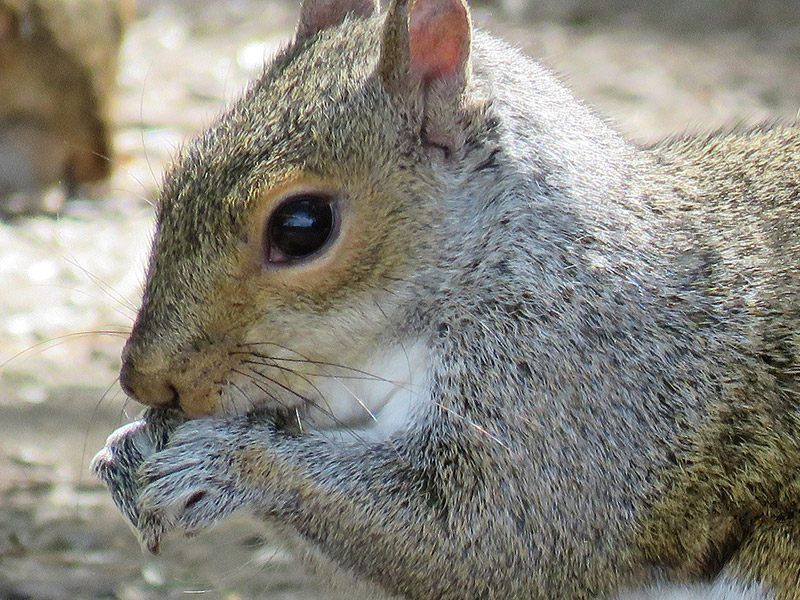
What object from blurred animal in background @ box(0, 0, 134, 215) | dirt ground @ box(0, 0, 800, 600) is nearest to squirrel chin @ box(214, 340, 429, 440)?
dirt ground @ box(0, 0, 800, 600)

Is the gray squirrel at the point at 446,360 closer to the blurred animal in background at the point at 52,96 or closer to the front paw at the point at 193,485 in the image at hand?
the front paw at the point at 193,485

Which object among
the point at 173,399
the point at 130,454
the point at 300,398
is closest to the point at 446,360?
the point at 300,398

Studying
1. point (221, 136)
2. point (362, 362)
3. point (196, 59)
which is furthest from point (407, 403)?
point (196, 59)

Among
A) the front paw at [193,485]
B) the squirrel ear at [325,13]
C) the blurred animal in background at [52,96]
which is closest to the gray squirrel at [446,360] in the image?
the front paw at [193,485]

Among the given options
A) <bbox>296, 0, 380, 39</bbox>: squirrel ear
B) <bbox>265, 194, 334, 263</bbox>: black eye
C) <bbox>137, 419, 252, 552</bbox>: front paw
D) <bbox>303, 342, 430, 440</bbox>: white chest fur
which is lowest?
<bbox>137, 419, 252, 552</bbox>: front paw

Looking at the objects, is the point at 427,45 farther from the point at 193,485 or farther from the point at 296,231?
the point at 193,485

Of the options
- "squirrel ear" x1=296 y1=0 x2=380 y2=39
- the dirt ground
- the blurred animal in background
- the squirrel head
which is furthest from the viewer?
the blurred animal in background

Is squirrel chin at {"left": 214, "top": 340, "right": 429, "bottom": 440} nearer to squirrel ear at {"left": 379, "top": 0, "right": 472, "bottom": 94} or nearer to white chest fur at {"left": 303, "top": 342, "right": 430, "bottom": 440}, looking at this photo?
white chest fur at {"left": 303, "top": 342, "right": 430, "bottom": 440}
